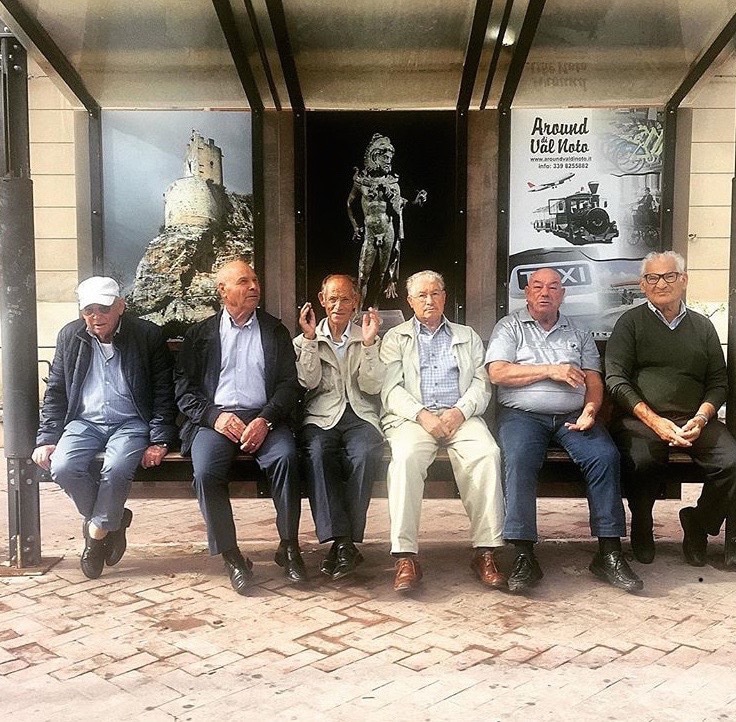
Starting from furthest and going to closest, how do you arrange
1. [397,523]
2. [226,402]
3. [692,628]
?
[226,402], [397,523], [692,628]

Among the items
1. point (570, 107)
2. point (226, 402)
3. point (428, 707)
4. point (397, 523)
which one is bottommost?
point (428, 707)

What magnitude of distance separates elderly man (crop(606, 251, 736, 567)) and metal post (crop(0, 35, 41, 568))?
→ 296 centimetres

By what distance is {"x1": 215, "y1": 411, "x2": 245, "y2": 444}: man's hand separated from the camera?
171 inches

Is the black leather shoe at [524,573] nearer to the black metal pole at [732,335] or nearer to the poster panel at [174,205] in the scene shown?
the black metal pole at [732,335]

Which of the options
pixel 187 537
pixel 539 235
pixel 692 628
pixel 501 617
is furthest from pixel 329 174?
pixel 692 628

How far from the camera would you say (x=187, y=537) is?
5277 millimetres

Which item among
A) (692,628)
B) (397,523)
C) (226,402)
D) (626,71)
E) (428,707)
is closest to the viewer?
(428,707)

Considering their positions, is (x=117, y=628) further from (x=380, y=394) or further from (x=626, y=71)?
(x=626, y=71)

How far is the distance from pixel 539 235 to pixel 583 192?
375 millimetres

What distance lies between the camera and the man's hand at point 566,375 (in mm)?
4504

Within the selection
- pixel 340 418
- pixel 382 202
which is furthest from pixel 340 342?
pixel 382 202

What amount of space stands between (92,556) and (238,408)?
1.01 m

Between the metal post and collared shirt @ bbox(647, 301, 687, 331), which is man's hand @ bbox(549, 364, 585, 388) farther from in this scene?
the metal post

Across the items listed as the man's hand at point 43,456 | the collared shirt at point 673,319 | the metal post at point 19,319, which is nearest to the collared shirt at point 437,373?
the collared shirt at point 673,319
